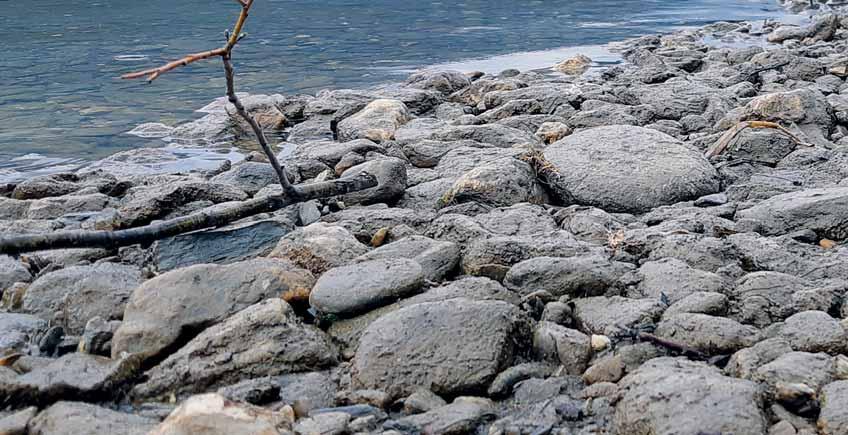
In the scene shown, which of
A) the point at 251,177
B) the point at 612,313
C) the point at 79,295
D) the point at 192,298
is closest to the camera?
the point at 612,313

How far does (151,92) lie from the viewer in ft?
38.9

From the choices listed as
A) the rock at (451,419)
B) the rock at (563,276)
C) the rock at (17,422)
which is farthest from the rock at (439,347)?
the rock at (17,422)

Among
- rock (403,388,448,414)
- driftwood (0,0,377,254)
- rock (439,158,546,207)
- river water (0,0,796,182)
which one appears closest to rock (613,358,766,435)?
rock (403,388,448,414)

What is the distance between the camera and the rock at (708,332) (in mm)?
2793

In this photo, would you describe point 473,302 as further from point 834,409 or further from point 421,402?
point 834,409

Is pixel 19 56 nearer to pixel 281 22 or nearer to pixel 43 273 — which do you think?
pixel 281 22

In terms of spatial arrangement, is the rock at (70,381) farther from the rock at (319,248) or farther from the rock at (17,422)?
the rock at (319,248)

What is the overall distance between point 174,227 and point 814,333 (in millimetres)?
2602

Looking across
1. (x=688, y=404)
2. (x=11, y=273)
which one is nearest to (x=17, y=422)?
(x=11, y=273)

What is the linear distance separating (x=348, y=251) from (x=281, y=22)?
1810cm

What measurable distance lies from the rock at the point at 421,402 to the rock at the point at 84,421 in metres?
0.76

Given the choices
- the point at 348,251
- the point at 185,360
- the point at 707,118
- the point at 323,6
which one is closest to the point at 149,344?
the point at 185,360

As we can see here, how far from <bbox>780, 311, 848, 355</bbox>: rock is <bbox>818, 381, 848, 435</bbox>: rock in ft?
0.91

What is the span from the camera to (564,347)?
2.95 m
